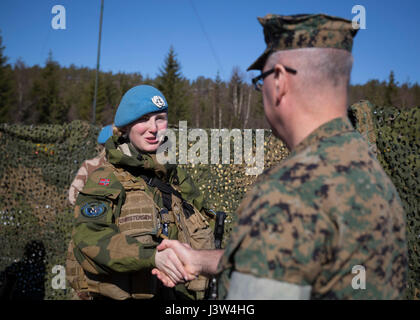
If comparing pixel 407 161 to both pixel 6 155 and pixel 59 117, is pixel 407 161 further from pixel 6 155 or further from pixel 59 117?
pixel 59 117

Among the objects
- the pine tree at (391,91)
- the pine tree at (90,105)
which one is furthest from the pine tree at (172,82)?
the pine tree at (391,91)

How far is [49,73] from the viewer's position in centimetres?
5456

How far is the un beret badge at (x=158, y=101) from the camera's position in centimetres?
258

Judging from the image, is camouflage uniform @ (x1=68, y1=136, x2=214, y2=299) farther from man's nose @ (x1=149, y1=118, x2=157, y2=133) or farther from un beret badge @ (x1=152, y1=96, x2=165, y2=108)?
un beret badge @ (x1=152, y1=96, x2=165, y2=108)

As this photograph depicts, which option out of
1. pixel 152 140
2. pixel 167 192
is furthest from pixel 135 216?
pixel 152 140

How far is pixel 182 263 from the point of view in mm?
1962

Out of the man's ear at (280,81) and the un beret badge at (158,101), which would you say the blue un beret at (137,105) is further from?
the man's ear at (280,81)

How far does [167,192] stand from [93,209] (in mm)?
640

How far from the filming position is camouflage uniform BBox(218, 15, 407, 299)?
3.44ft

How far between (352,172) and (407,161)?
2339 millimetres

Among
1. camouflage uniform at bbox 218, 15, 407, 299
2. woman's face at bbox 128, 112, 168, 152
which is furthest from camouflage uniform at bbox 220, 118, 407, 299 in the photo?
woman's face at bbox 128, 112, 168, 152

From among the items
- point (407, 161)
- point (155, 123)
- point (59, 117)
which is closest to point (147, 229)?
point (155, 123)

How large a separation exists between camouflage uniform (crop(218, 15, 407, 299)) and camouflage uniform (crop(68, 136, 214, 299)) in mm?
917
